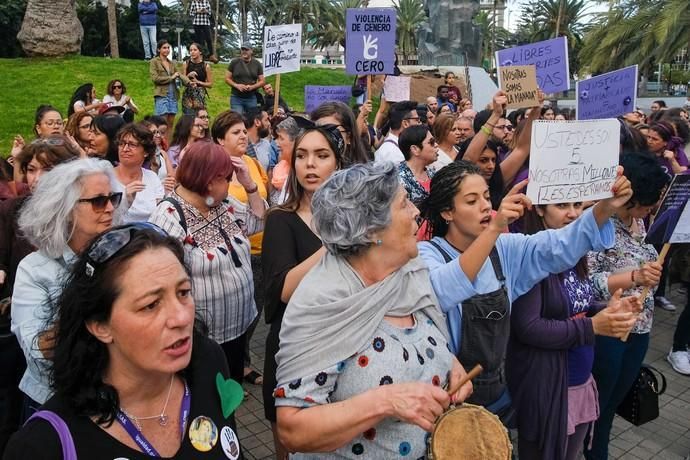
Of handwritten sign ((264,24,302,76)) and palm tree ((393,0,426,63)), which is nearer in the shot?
handwritten sign ((264,24,302,76))

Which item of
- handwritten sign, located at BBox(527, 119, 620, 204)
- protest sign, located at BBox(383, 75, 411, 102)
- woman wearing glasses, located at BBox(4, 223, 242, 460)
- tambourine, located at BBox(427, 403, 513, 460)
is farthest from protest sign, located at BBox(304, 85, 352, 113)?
tambourine, located at BBox(427, 403, 513, 460)

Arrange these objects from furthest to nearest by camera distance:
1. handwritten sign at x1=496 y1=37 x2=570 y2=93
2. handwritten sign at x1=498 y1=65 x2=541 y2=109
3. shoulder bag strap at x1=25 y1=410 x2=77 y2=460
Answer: handwritten sign at x1=496 y1=37 x2=570 y2=93
handwritten sign at x1=498 y1=65 x2=541 y2=109
shoulder bag strap at x1=25 y1=410 x2=77 y2=460

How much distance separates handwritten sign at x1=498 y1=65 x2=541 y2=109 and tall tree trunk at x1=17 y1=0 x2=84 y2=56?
1597cm

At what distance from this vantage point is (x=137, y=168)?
195 inches

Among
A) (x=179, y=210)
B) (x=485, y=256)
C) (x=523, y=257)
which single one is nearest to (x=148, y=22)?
(x=179, y=210)

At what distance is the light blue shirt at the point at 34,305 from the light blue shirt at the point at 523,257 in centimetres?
162

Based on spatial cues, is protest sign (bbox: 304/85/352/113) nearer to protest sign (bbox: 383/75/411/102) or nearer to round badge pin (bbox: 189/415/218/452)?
protest sign (bbox: 383/75/411/102)

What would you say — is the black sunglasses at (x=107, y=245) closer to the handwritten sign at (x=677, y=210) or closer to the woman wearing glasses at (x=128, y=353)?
the woman wearing glasses at (x=128, y=353)

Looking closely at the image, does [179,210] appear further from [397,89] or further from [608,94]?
[397,89]

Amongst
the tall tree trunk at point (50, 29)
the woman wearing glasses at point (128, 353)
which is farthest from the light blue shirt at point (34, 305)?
the tall tree trunk at point (50, 29)

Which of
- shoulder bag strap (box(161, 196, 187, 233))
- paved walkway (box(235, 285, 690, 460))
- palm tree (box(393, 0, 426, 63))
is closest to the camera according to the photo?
shoulder bag strap (box(161, 196, 187, 233))

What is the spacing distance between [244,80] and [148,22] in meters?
7.73

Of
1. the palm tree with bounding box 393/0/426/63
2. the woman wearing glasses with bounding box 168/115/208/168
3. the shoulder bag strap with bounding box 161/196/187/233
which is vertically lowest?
the shoulder bag strap with bounding box 161/196/187/233

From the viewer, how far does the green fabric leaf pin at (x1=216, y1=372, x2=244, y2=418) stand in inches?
80.1
